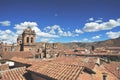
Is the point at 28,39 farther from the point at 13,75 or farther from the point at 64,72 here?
the point at 64,72

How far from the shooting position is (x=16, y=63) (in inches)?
955

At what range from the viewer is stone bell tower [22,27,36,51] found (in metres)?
45.1

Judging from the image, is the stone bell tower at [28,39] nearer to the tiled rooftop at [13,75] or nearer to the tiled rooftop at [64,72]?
the tiled rooftop at [13,75]

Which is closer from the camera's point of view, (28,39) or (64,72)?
(64,72)

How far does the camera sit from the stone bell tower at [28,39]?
4511 cm

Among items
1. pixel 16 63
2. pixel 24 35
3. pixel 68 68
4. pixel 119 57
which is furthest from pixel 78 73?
pixel 119 57

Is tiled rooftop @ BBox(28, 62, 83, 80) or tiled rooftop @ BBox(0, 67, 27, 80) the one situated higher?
tiled rooftop @ BBox(28, 62, 83, 80)

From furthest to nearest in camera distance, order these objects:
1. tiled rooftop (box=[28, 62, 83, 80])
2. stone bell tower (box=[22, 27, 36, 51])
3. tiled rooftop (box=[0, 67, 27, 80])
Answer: stone bell tower (box=[22, 27, 36, 51]) < tiled rooftop (box=[0, 67, 27, 80]) < tiled rooftop (box=[28, 62, 83, 80])

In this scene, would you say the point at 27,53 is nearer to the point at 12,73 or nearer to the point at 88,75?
the point at 12,73

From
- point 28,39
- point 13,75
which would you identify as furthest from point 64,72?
point 28,39

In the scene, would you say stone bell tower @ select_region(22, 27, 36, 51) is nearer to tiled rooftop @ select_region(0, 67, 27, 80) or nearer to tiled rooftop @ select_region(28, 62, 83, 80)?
tiled rooftop @ select_region(0, 67, 27, 80)

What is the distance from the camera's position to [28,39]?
150 feet

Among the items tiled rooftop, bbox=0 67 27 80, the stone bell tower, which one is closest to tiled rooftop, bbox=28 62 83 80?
tiled rooftop, bbox=0 67 27 80

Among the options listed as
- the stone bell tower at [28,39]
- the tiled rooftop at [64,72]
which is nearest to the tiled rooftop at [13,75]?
the tiled rooftop at [64,72]
